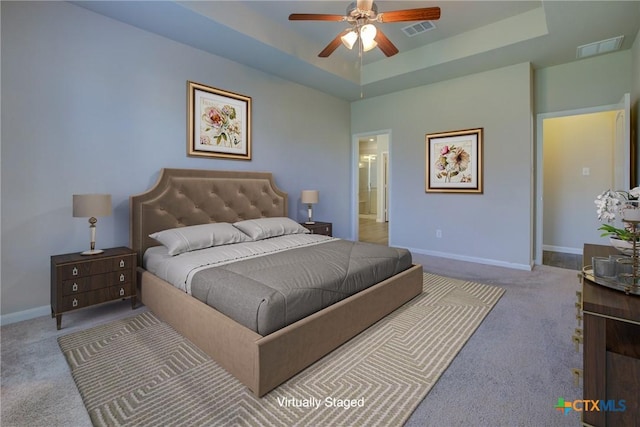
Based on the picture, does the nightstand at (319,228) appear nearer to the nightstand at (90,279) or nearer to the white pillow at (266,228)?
the white pillow at (266,228)

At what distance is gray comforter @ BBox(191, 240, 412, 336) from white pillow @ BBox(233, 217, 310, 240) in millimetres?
654

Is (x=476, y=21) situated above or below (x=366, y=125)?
above

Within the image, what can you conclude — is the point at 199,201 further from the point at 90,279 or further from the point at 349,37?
the point at 349,37

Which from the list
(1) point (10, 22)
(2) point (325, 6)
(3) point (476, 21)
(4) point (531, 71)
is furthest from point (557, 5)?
(1) point (10, 22)

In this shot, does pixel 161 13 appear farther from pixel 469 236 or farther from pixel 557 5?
pixel 469 236

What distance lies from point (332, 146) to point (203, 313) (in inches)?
156

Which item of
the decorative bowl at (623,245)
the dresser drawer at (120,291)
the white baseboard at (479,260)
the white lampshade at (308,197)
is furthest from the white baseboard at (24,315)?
the white baseboard at (479,260)

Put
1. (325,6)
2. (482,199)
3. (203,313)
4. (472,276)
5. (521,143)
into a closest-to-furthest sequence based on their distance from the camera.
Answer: (203,313) → (325,6) → (472,276) → (521,143) → (482,199)

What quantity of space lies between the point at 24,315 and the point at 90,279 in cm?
66

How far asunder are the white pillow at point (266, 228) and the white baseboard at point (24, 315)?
1750mm

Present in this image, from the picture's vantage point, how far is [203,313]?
1830 mm

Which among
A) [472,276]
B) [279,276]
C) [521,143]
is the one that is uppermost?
[521,143]

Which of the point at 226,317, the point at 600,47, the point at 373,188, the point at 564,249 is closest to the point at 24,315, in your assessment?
the point at 226,317

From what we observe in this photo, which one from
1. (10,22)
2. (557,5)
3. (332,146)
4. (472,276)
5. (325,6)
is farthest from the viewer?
(332,146)
